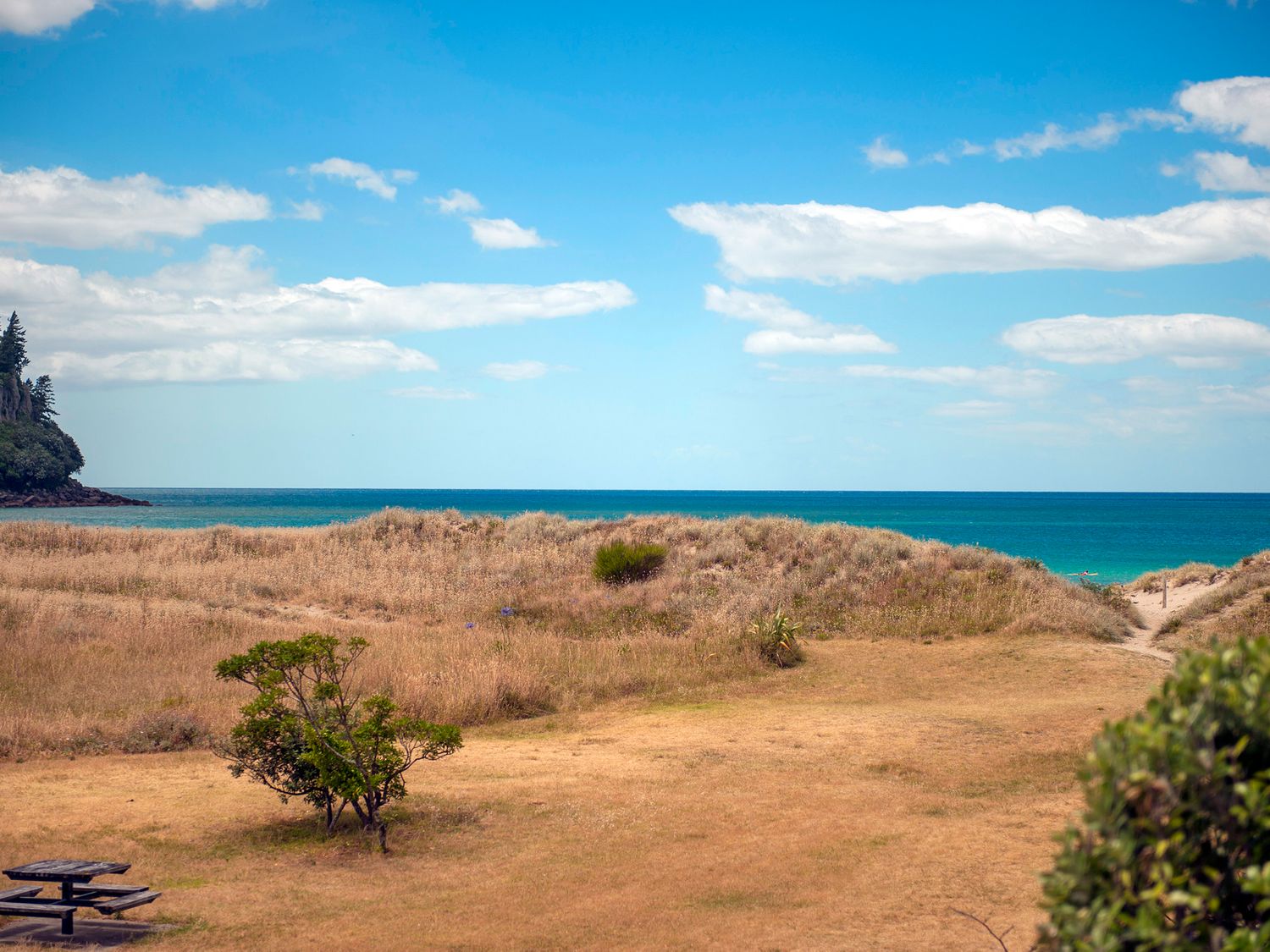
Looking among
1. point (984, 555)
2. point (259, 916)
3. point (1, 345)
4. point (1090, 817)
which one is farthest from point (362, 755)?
point (1, 345)

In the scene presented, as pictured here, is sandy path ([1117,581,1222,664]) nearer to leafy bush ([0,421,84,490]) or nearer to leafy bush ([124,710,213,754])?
leafy bush ([124,710,213,754])

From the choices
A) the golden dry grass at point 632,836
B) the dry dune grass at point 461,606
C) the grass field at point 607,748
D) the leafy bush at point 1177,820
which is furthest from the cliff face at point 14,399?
the leafy bush at point 1177,820

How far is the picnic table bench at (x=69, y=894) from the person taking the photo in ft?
21.2

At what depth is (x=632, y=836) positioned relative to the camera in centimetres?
876

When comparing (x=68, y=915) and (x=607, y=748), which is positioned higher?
(x=68, y=915)

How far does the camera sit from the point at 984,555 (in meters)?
26.3

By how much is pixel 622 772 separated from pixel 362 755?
3328 mm

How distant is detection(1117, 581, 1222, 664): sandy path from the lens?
64.4 feet

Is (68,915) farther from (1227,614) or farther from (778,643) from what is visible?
(1227,614)

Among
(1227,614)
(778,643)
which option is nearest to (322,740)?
(778,643)

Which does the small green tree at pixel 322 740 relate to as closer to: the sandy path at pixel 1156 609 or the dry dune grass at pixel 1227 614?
the sandy path at pixel 1156 609

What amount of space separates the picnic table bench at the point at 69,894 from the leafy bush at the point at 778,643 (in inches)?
505

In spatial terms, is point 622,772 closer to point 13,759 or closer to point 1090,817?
point 13,759

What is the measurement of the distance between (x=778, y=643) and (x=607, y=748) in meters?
6.57
